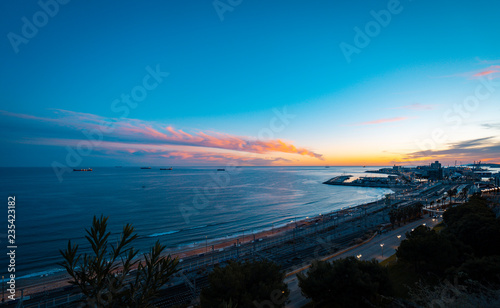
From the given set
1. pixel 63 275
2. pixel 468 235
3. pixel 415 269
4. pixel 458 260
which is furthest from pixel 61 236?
pixel 468 235

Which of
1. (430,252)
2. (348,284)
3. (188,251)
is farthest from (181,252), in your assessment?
(430,252)

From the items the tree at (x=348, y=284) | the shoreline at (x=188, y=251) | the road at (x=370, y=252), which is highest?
the tree at (x=348, y=284)

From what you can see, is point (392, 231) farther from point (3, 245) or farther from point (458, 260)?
point (3, 245)

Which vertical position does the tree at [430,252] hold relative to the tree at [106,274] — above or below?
below

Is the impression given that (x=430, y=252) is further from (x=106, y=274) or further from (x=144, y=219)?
(x=144, y=219)

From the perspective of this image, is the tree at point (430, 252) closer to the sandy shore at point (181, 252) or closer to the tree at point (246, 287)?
the tree at point (246, 287)

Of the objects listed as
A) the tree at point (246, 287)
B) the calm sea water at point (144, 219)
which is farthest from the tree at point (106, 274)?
the calm sea water at point (144, 219)

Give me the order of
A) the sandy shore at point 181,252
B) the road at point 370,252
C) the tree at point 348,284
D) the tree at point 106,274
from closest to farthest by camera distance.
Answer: the tree at point 106,274, the tree at point 348,284, the road at point 370,252, the sandy shore at point 181,252
